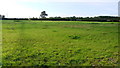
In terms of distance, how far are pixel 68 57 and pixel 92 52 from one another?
5.52ft

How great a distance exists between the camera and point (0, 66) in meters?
6.88

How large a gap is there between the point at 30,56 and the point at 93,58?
3.20 m

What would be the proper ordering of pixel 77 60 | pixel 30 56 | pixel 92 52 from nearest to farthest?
1. pixel 77 60
2. pixel 30 56
3. pixel 92 52

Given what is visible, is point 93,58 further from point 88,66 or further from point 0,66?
point 0,66

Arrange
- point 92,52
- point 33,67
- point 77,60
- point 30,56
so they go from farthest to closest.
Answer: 1. point 92,52
2. point 30,56
3. point 77,60
4. point 33,67

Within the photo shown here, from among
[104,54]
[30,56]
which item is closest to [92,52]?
[104,54]

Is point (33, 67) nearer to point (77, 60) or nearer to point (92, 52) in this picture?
point (77, 60)

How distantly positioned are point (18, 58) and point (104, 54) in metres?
4.51

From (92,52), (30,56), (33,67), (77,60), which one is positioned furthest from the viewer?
(92,52)

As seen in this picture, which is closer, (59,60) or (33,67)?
(33,67)

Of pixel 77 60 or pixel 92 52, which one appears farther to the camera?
pixel 92 52

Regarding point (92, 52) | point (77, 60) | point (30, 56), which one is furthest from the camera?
point (92, 52)

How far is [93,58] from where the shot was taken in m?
7.88

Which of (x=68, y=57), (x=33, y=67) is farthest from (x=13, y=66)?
(x=68, y=57)
